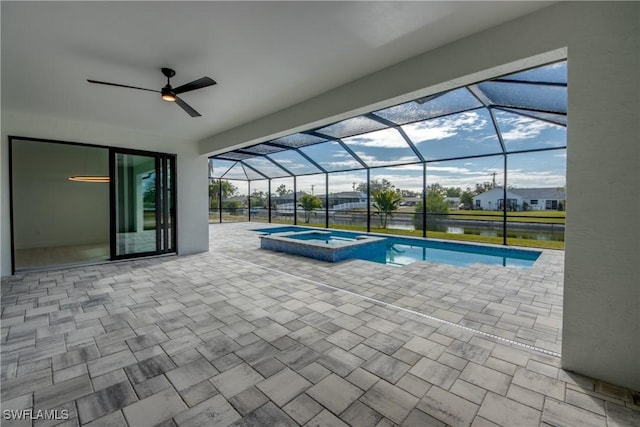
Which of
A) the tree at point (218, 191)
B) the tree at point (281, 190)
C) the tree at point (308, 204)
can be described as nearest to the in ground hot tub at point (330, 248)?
the tree at point (308, 204)

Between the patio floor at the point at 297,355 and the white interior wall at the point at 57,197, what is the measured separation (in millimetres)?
4239

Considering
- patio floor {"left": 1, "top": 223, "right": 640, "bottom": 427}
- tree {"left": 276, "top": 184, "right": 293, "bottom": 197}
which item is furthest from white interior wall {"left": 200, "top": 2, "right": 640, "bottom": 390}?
tree {"left": 276, "top": 184, "right": 293, "bottom": 197}

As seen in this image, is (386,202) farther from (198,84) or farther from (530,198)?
(198,84)

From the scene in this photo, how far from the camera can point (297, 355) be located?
221cm

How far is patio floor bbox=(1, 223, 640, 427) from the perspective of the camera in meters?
1.63

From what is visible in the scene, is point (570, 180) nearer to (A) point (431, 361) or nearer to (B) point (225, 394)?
(A) point (431, 361)

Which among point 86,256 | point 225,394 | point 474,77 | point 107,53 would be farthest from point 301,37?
point 86,256

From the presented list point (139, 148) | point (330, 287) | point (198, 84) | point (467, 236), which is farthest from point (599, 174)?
point (467, 236)

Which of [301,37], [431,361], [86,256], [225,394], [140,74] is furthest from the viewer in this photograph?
[86,256]

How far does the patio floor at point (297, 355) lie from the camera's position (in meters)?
1.63

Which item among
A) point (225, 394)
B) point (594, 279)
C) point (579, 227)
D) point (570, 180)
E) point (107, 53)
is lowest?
point (225, 394)

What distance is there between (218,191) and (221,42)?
39.9 ft

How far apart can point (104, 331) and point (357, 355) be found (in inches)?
94.6

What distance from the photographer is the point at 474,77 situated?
2586 millimetres
